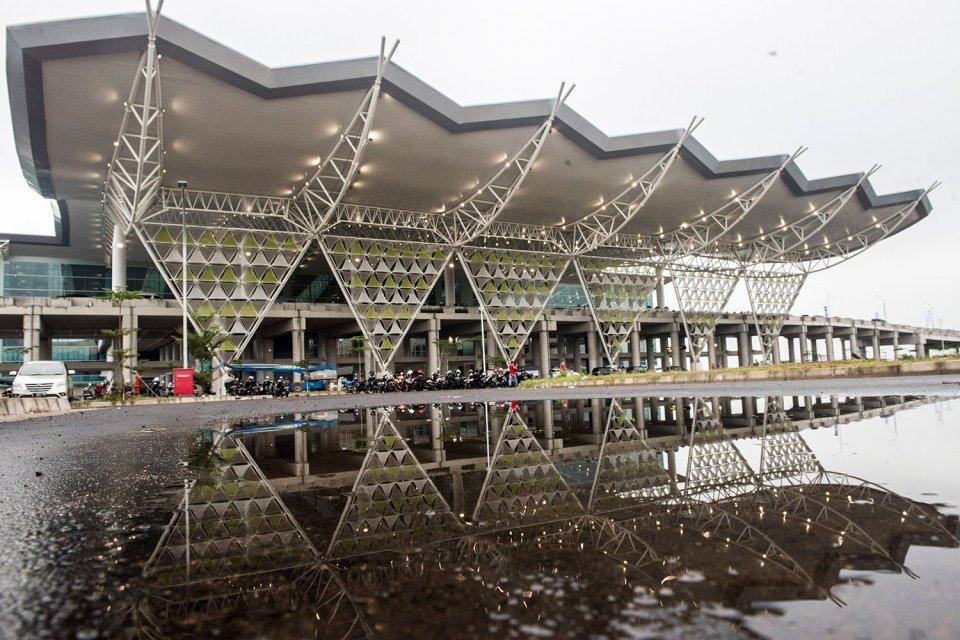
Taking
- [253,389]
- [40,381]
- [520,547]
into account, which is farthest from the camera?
[253,389]

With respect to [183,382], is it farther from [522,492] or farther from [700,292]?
[700,292]

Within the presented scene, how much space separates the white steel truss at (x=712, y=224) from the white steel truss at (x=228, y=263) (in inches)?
1188

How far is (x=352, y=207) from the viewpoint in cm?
4253

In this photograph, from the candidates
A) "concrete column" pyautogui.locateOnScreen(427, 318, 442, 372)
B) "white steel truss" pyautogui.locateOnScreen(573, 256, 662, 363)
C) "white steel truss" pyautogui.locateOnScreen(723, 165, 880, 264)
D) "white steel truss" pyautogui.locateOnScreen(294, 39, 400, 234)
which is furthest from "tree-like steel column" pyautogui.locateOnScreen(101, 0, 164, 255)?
"white steel truss" pyautogui.locateOnScreen(723, 165, 880, 264)

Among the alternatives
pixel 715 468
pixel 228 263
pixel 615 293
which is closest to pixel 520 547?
pixel 715 468

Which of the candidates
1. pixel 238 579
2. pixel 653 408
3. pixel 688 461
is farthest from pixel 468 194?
pixel 238 579

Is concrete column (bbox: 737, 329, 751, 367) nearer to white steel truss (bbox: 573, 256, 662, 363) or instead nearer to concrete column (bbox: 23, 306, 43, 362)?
white steel truss (bbox: 573, 256, 662, 363)

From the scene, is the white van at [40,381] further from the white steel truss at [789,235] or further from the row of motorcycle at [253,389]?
the white steel truss at [789,235]

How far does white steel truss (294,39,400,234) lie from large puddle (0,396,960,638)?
79.5 ft

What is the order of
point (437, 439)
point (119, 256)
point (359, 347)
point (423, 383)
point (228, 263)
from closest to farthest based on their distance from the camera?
point (437, 439), point (228, 263), point (423, 383), point (119, 256), point (359, 347)

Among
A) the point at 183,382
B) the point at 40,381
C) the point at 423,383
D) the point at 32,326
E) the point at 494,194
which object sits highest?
the point at 494,194

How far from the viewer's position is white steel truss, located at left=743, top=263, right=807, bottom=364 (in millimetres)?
69500

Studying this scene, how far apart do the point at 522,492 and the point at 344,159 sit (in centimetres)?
2948

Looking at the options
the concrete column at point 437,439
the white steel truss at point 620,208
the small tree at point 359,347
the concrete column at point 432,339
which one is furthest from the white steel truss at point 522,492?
the concrete column at point 432,339
